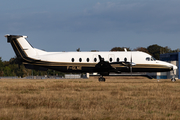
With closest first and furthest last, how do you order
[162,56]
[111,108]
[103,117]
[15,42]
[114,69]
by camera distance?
[103,117], [111,108], [114,69], [15,42], [162,56]

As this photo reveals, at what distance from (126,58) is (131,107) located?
22262mm

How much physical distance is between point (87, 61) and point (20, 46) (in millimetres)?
10181

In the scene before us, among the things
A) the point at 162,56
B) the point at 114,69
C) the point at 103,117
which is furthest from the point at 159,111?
the point at 162,56

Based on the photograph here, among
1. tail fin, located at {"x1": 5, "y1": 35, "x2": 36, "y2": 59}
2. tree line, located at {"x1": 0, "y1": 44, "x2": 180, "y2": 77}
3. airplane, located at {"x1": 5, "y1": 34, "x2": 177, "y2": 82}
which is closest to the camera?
airplane, located at {"x1": 5, "y1": 34, "x2": 177, "y2": 82}

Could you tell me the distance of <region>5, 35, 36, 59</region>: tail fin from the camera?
123 ft

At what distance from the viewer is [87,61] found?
3597cm

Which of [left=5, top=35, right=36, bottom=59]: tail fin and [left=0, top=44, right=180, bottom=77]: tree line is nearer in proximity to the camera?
[left=5, top=35, right=36, bottom=59]: tail fin

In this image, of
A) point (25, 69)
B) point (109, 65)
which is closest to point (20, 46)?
point (109, 65)

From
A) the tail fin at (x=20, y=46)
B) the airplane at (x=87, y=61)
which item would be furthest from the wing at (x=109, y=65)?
the tail fin at (x=20, y=46)

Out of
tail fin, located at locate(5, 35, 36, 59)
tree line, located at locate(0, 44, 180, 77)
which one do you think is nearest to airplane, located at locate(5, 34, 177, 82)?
tail fin, located at locate(5, 35, 36, 59)

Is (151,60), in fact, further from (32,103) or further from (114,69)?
(32,103)

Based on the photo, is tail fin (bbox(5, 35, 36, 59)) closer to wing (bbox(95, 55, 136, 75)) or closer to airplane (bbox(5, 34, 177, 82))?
airplane (bbox(5, 34, 177, 82))

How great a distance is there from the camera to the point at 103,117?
10.7 meters

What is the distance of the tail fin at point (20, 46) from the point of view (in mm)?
37438
